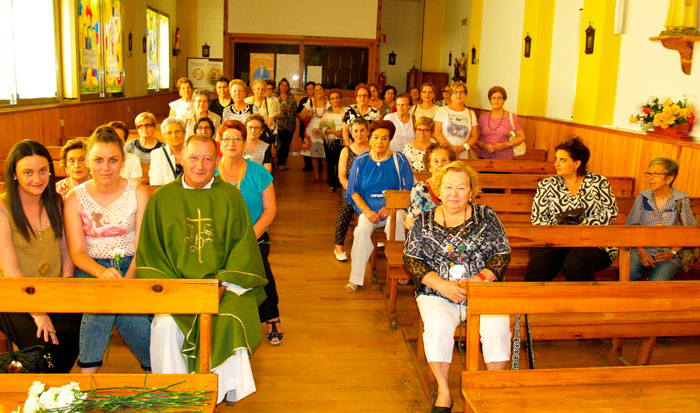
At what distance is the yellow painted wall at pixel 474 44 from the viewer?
1095cm

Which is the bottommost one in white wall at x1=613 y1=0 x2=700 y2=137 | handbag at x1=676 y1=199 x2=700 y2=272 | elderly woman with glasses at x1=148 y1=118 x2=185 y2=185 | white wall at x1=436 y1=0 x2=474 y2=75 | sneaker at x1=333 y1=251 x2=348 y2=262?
sneaker at x1=333 y1=251 x2=348 y2=262

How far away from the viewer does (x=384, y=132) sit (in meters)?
5.12

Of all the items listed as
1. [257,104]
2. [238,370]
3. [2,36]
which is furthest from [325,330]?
[2,36]

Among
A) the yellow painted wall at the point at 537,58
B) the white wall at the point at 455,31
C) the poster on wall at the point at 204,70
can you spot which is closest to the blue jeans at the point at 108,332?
the yellow painted wall at the point at 537,58

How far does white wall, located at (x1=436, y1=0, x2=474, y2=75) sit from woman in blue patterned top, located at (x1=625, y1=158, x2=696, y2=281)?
7644mm

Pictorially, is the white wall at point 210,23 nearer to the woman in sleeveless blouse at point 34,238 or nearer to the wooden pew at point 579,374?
the woman in sleeveless blouse at point 34,238

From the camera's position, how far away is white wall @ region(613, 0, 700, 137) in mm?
5428

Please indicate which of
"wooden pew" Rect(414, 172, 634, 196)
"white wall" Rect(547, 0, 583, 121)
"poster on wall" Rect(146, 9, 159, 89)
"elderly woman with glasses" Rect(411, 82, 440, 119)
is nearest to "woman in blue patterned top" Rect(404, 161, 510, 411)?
"wooden pew" Rect(414, 172, 634, 196)

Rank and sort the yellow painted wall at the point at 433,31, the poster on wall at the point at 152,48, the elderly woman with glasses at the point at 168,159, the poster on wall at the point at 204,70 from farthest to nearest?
1. the poster on wall at the point at 204,70
2. the yellow painted wall at the point at 433,31
3. the poster on wall at the point at 152,48
4. the elderly woman with glasses at the point at 168,159

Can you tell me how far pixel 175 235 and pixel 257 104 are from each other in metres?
4.70

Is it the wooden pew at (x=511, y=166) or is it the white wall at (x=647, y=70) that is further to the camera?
the wooden pew at (x=511, y=166)

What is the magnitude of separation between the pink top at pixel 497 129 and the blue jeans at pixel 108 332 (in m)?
4.74

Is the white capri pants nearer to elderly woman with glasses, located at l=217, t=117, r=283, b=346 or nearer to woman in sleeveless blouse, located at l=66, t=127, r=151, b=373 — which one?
elderly woman with glasses, located at l=217, t=117, r=283, b=346

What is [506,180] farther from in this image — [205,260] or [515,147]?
[205,260]
